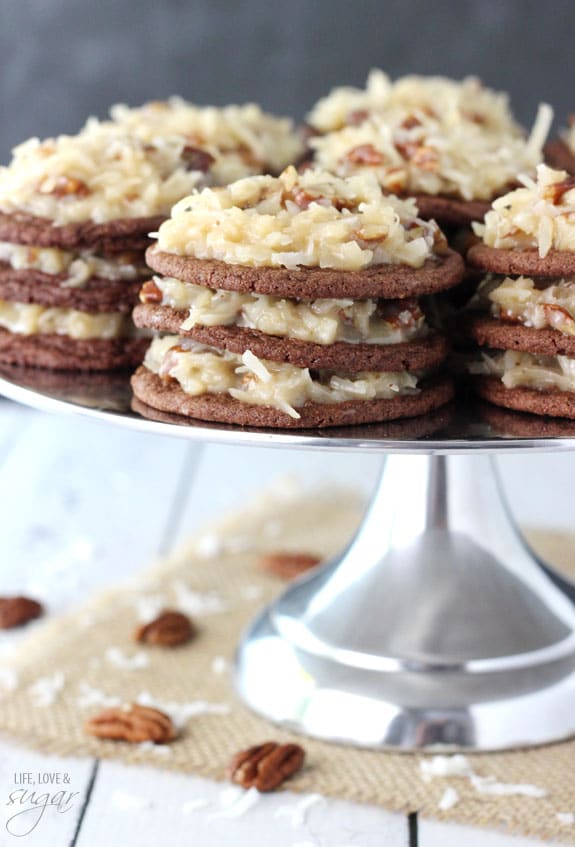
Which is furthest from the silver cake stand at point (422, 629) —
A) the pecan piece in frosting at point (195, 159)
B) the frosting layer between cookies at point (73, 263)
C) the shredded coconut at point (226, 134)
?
the shredded coconut at point (226, 134)

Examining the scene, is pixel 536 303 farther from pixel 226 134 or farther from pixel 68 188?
pixel 226 134

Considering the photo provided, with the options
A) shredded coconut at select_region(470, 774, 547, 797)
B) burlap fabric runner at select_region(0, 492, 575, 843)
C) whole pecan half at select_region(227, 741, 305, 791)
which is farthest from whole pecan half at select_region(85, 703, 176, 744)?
shredded coconut at select_region(470, 774, 547, 797)

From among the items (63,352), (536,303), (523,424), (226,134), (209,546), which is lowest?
(209,546)

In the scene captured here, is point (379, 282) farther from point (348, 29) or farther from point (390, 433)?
point (348, 29)

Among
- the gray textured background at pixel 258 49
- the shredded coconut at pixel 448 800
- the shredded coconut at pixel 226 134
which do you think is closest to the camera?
the shredded coconut at pixel 448 800

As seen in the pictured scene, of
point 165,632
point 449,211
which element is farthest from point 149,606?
point 449,211

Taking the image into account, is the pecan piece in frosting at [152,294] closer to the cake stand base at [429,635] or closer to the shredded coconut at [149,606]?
the cake stand base at [429,635]

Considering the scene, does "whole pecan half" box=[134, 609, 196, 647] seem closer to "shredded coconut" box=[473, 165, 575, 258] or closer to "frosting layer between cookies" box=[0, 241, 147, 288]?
"frosting layer between cookies" box=[0, 241, 147, 288]
